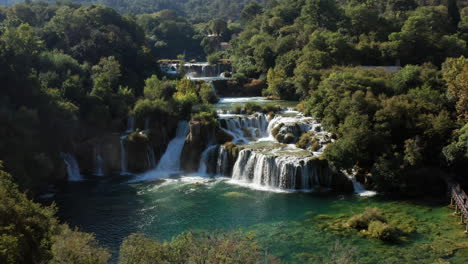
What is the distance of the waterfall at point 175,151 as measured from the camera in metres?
41.2

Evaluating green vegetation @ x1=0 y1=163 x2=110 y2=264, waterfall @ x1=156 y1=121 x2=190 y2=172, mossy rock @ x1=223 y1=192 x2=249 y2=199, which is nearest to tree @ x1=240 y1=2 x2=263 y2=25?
waterfall @ x1=156 y1=121 x2=190 y2=172

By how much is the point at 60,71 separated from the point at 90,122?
9.03 m

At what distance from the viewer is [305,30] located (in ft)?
A: 216

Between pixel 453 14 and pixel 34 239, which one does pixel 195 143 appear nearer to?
pixel 34 239

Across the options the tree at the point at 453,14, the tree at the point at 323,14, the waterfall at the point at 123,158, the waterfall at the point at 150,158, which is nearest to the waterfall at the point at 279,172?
the waterfall at the point at 150,158

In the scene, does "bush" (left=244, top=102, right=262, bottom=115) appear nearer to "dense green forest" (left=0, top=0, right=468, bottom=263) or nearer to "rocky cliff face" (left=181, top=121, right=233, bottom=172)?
"dense green forest" (left=0, top=0, right=468, bottom=263)

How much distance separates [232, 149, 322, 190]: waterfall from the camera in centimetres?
3447

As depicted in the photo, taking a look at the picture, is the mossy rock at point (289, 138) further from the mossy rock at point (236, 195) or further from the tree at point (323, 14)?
the tree at point (323, 14)

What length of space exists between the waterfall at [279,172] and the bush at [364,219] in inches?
316

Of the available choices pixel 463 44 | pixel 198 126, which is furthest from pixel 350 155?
pixel 463 44

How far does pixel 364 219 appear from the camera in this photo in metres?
26.5

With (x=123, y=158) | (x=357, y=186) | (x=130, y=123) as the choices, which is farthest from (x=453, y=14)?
(x=123, y=158)

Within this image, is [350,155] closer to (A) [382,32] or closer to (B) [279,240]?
(B) [279,240]

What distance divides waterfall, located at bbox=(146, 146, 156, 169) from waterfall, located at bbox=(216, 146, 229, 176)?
657cm
